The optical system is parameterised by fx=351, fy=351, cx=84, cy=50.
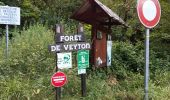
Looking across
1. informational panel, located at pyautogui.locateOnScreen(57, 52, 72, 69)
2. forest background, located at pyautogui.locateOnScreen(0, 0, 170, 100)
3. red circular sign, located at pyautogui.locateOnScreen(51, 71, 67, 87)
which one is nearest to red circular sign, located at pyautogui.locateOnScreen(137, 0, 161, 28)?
informational panel, located at pyautogui.locateOnScreen(57, 52, 72, 69)

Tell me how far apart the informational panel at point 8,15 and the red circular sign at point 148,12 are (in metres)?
3.97

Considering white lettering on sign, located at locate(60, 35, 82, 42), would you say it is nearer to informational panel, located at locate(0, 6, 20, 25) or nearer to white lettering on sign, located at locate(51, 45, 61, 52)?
white lettering on sign, located at locate(51, 45, 61, 52)

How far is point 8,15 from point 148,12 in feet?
13.4

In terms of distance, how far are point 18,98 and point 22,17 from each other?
11.5 meters

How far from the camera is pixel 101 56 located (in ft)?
30.0

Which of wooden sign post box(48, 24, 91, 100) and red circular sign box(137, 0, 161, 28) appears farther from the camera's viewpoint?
wooden sign post box(48, 24, 91, 100)

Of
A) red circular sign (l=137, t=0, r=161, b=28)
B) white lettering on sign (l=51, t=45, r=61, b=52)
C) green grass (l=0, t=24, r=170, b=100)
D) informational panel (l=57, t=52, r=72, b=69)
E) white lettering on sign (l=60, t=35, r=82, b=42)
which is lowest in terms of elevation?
green grass (l=0, t=24, r=170, b=100)

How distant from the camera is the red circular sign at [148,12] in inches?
253

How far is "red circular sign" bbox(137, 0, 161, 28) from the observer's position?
6434mm

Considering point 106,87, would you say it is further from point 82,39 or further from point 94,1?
point 94,1

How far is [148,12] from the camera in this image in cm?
658

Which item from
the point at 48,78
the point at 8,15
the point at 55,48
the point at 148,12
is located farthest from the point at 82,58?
the point at 8,15

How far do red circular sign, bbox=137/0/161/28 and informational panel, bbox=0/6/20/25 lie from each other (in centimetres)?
397

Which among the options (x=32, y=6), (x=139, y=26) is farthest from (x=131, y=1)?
(x=32, y=6)
